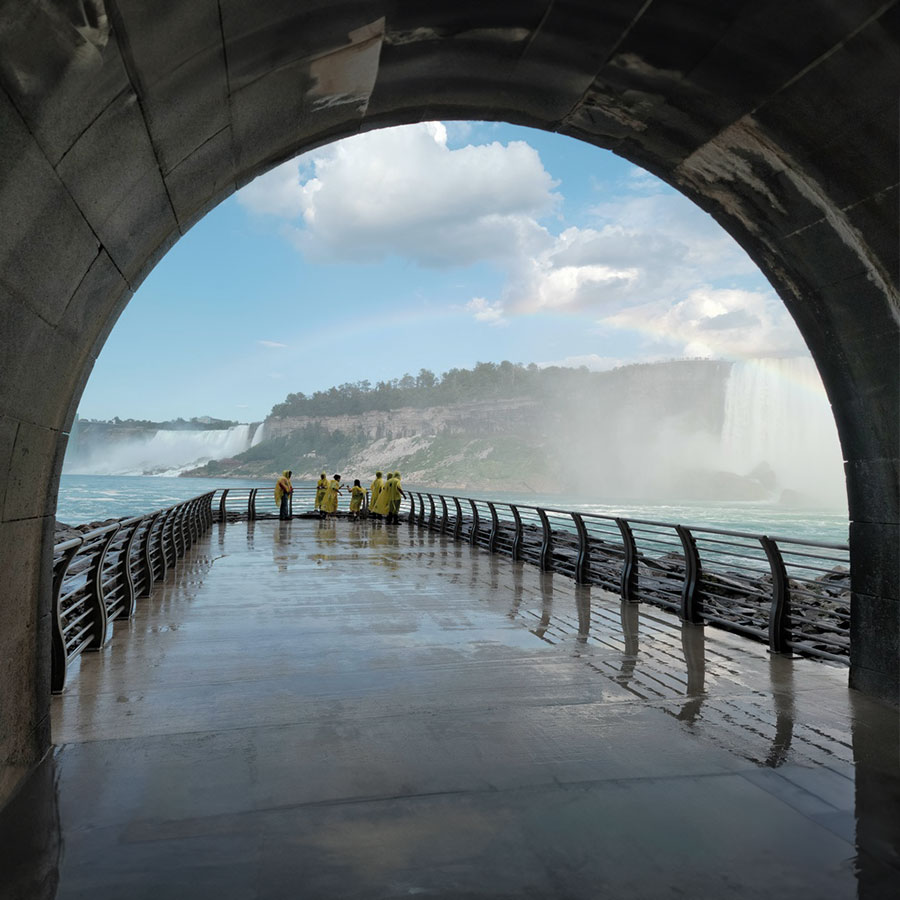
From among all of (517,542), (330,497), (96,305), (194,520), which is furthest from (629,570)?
(330,497)

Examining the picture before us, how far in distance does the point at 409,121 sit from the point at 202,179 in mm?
1514

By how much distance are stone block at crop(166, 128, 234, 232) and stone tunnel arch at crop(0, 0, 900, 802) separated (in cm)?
2

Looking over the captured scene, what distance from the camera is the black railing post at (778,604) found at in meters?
6.11

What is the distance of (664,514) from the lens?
9194 cm

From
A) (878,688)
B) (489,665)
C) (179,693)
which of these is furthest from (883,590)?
(179,693)

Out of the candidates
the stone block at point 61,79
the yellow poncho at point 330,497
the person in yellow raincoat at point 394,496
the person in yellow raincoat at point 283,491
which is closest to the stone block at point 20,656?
the stone block at point 61,79

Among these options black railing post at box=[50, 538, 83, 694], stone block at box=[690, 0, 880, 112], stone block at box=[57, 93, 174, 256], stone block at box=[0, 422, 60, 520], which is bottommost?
black railing post at box=[50, 538, 83, 694]

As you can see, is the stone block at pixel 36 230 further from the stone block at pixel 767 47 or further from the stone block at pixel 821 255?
the stone block at pixel 821 255

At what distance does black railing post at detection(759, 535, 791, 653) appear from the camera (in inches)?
241

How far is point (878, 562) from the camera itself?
4.97 m

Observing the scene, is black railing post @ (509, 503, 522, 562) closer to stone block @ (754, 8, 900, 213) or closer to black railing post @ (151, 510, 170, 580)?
black railing post @ (151, 510, 170, 580)

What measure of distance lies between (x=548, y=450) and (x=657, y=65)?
144027 mm

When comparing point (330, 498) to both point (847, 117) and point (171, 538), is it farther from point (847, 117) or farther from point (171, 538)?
point (847, 117)

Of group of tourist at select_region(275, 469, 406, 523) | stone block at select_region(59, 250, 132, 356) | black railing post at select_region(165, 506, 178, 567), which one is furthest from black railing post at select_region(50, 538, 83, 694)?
group of tourist at select_region(275, 469, 406, 523)
